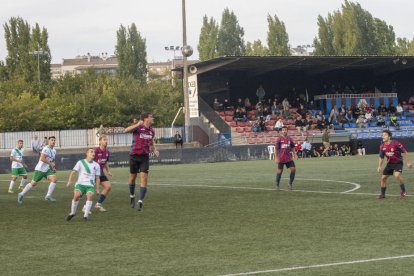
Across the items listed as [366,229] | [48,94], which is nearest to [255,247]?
[366,229]

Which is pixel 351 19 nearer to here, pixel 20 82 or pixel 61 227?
pixel 20 82

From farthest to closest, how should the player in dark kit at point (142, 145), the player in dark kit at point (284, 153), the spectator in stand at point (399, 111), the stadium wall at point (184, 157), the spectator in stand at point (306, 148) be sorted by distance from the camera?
the spectator in stand at point (399, 111) < the spectator in stand at point (306, 148) < the stadium wall at point (184, 157) < the player in dark kit at point (284, 153) < the player in dark kit at point (142, 145)

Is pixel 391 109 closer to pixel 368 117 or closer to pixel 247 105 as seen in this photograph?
pixel 368 117

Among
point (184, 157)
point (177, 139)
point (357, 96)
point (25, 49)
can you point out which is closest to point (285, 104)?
point (357, 96)

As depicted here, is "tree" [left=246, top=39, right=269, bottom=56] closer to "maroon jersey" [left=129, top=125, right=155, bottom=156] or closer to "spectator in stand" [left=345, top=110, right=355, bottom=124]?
"spectator in stand" [left=345, top=110, right=355, bottom=124]

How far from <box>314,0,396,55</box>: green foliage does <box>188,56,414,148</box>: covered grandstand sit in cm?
2768

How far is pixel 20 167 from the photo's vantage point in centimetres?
2850

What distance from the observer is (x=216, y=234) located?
14.4 metres

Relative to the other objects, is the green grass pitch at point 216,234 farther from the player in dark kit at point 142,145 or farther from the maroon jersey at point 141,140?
the maroon jersey at point 141,140

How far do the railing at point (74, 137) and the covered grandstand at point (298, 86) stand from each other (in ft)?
9.48

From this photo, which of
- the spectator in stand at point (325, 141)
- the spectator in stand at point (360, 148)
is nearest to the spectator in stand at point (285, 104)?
the spectator in stand at point (325, 141)

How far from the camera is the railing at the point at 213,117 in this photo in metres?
58.1

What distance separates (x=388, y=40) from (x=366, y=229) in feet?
290

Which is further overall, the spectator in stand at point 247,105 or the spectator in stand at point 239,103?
the spectator in stand at point 247,105
